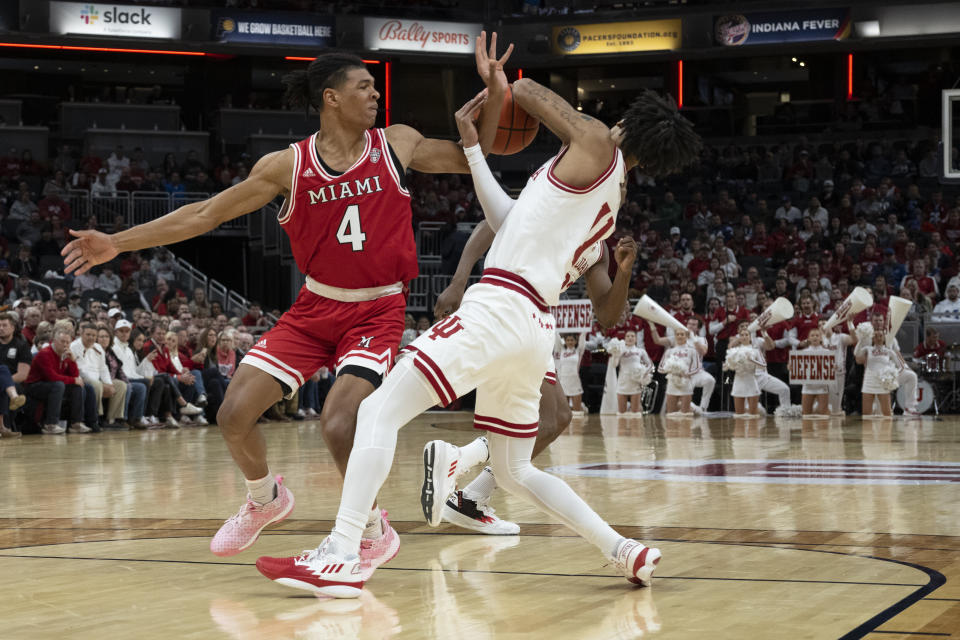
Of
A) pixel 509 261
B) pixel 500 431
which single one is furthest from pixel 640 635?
pixel 509 261

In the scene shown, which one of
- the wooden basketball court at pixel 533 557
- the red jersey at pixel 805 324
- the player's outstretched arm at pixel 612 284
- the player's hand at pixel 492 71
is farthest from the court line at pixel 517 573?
the red jersey at pixel 805 324

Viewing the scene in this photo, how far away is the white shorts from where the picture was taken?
4.11 meters

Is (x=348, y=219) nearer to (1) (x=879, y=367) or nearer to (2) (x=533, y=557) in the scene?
(2) (x=533, y=557)

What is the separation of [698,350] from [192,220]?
1250cm

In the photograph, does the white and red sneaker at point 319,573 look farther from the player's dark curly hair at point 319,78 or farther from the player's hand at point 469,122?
the player's dark curly hair at point 319,78

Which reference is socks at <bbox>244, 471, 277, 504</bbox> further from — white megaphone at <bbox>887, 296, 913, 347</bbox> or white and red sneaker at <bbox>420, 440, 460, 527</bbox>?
white megaphone at <bbox>887, 296, 913, 347</bbox>

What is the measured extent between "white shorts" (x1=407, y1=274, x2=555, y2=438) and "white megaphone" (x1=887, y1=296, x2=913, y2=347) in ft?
40.3

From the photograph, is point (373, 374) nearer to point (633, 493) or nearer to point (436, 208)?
point (633, 493)

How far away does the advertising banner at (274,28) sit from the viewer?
26250 mm

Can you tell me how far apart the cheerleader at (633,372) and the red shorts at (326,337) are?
11972mm

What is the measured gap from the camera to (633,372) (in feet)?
54.5

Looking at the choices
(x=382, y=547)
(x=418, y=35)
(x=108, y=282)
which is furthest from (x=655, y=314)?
(x=418, y=35)

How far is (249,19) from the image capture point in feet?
87.1

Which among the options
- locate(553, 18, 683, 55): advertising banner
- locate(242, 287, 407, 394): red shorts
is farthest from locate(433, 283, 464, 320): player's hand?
locate(553, 18, 683, 55): advertising banner
